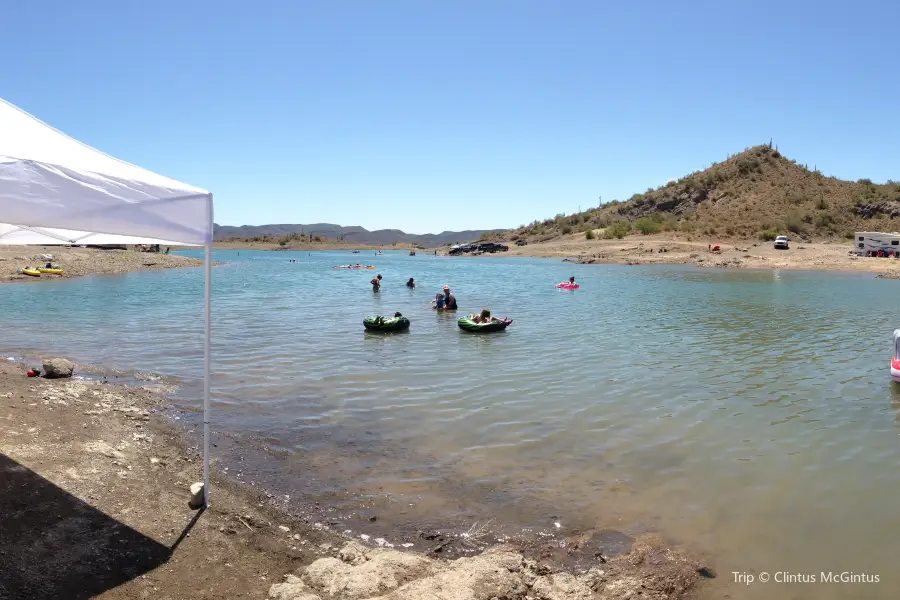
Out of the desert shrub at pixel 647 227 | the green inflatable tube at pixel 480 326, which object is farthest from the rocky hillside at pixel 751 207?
the green inflatable tube at pixel 480 326

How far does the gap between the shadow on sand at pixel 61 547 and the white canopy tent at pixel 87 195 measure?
198 cm

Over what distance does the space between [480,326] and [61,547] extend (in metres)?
16.0

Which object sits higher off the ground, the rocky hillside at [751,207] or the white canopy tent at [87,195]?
the rocky hillside at [751,207]

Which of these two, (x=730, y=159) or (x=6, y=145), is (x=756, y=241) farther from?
(x=6, y=145)

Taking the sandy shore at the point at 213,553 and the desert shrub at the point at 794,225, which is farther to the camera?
the desert shrub at the point at 794,225

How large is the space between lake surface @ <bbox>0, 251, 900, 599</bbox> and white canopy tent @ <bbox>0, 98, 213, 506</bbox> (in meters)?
3.71

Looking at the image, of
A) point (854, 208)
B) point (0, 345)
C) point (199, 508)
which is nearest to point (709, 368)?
point (199, 508)

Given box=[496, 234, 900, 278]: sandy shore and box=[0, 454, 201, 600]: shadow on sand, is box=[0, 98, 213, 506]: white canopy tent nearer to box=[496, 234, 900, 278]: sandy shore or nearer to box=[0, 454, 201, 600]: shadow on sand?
box=[0, 454, 201, 600]: shadow on sand

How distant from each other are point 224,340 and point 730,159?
103m

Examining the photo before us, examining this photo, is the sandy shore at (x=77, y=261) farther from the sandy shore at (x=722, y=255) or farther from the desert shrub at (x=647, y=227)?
the desert shrub at (x=647, y=227)

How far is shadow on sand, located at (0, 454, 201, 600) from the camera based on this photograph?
15.7 feet

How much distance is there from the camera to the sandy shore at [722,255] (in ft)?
173

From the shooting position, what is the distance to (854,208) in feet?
265

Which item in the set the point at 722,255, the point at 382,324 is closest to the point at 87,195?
the point at 382,324
